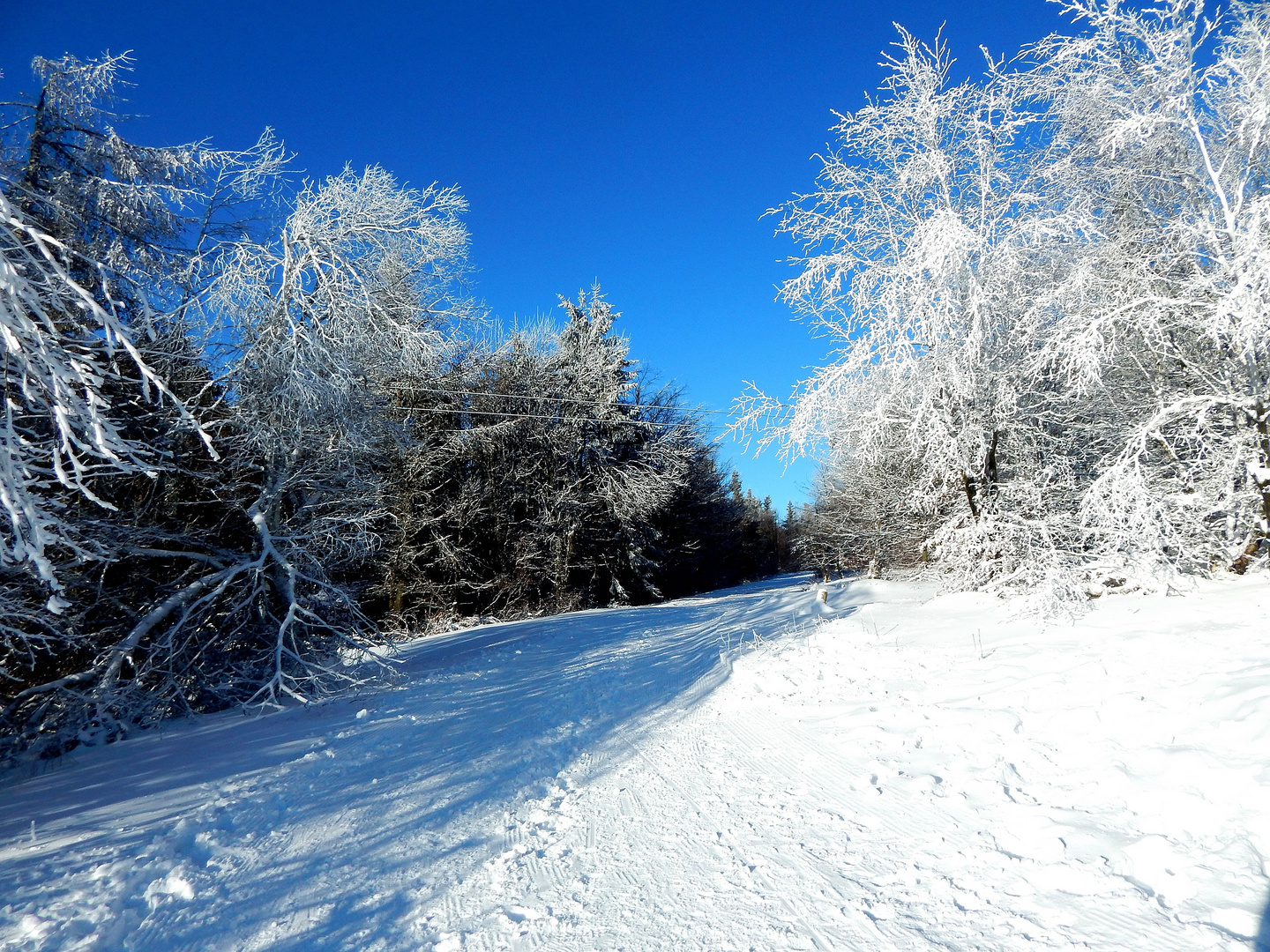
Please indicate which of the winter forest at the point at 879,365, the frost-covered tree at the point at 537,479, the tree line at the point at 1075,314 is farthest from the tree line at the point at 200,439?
the frost-covered tree at the point at 537,479

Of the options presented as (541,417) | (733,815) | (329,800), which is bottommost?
(733,815)

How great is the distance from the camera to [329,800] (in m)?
4.24

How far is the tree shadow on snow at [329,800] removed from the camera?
3004mm

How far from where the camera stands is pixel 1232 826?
9.74 feet

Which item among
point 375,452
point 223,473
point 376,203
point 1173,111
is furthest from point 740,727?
point 1173,111

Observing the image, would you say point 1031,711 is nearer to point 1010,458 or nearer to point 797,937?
point 797,937

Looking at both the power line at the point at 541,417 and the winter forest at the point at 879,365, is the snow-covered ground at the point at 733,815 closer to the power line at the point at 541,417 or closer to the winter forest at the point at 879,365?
the winter forest at the point at 879,365

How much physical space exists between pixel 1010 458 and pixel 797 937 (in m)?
8.82

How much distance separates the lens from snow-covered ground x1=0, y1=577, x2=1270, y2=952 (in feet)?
9.03

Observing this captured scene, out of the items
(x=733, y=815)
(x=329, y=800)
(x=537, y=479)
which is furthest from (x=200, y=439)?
(x=537, y=479)

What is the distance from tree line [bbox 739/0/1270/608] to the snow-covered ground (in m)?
1.29

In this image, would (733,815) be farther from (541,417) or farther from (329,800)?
(541,417)

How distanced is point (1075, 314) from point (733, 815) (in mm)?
7373

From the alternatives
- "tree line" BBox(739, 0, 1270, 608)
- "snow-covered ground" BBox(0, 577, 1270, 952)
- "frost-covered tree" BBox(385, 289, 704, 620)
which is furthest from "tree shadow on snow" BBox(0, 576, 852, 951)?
"frost-covered tree" BBox(385, 289, 704, 620)
